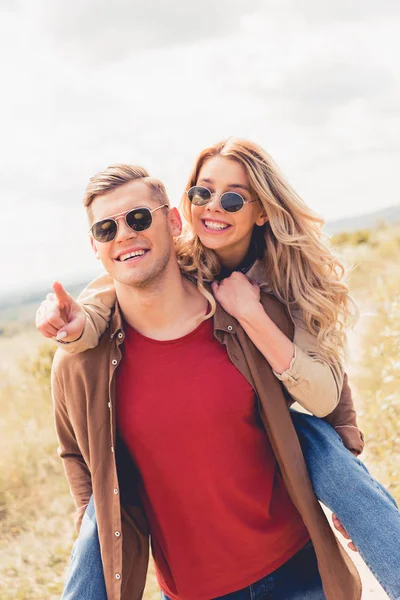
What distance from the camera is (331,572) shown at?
2779mm

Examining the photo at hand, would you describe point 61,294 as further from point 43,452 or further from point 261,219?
point 43,452

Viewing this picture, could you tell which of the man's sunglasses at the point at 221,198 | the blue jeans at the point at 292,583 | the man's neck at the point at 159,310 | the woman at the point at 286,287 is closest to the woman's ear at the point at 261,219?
the woman at the point at 286,287

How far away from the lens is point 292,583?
2.89 m

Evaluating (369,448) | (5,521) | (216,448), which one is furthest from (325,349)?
(5,521)

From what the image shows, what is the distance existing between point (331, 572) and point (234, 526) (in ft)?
1.54

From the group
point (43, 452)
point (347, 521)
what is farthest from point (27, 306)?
point (347, 521)

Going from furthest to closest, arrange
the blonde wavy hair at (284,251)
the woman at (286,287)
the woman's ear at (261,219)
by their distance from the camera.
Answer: the woman's ear at (261,219) < the blonde wavy hair at (284,251) < the woman at (286,287)

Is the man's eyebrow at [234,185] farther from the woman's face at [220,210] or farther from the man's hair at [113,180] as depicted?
the man's hair at [113,180]

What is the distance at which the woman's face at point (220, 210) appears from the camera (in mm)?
3258

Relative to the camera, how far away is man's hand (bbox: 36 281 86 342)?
2.57 metres

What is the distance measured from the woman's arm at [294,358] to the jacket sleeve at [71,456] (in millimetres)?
871

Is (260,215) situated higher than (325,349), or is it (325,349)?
(260,215)

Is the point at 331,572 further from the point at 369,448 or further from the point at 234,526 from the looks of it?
the point at 369,448

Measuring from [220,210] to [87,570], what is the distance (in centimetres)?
179
